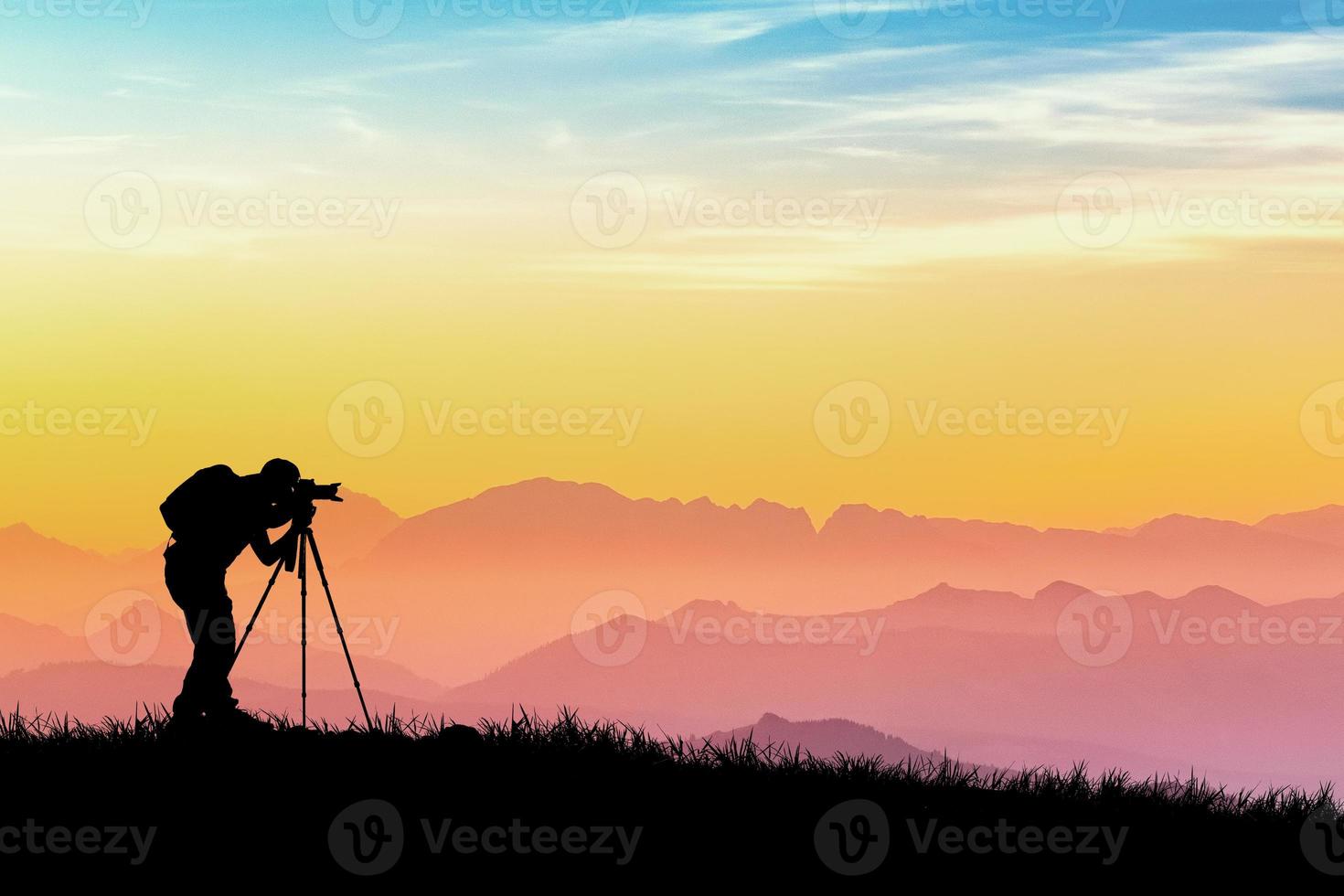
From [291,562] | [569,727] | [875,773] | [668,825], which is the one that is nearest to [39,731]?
[291,562]

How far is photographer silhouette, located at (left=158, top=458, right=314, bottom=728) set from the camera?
1451 centimetres

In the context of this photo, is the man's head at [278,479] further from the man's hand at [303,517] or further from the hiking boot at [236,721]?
the hiking boot at [236,721]

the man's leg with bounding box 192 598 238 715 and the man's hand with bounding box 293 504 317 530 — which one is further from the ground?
the man's hand with bounding box 293 504 317 530

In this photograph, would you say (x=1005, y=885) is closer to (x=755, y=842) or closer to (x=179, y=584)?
(x=755, y=842)

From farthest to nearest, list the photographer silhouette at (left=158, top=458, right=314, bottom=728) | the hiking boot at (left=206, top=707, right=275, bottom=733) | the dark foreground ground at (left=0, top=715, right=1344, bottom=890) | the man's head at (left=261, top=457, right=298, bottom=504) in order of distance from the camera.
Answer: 1. the man's head at (left=261, top=457, right=298, bottom=504)
2. the photographer silhouette at (left=158, top=458, right=314, bottom=728)
3. the hiking boot at (left=206, top=707, right=275, bottom=733)
4. the dark foreground ground at (left=0, top=715, right=1344, bottom=890)

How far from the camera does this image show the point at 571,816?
12.0 m

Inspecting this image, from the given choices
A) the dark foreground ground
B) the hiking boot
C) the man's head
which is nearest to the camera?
the dark foreground ground

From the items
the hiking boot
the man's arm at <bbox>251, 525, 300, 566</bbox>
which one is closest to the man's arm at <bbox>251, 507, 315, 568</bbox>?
the man's arm at <bbox>251, 525, 300, 566</bbox>

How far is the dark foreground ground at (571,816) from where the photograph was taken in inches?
446

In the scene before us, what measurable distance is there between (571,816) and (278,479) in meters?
5.12

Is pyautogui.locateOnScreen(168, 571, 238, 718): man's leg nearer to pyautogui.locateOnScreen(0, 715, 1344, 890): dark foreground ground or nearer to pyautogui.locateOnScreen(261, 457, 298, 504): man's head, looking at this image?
pyautogui.locateOnScreen(0, 715, 1344, 890): dark foreground ground

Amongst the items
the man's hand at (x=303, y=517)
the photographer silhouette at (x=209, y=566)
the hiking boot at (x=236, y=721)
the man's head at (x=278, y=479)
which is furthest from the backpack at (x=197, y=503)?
the hiking boot at (x=236, y=721)

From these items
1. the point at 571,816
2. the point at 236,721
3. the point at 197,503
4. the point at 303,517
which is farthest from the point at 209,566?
the point at 571,816

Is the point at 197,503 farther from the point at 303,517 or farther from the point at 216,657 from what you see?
the point at 216,657
